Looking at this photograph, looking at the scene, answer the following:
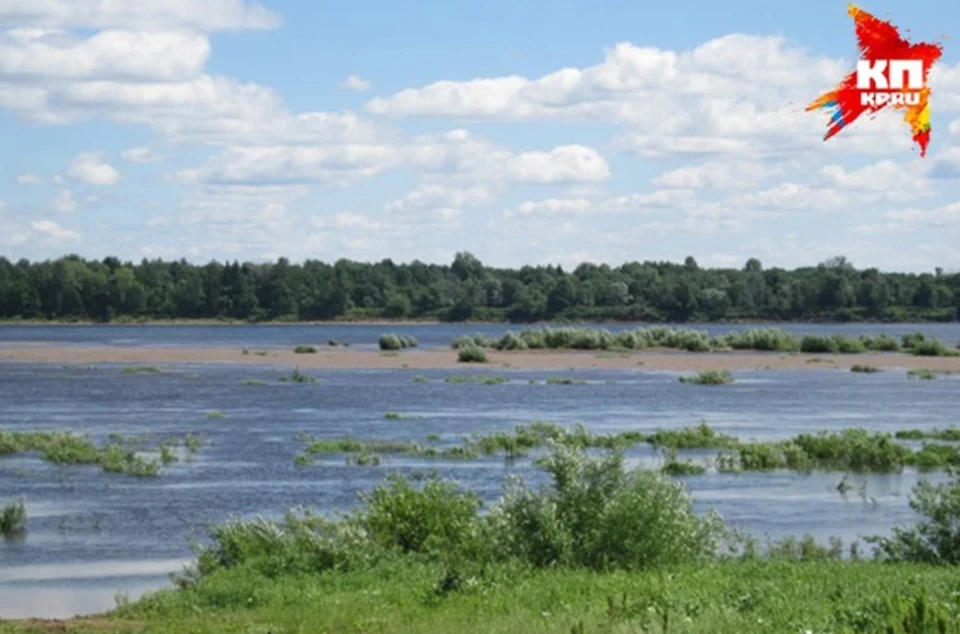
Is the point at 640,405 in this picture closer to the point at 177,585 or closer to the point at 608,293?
the point at 177,585

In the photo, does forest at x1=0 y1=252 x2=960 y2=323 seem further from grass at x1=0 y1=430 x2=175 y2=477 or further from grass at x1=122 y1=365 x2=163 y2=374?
grass at x1=0 y1=430 x2=175 y2=477

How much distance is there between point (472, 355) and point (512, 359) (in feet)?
8.42

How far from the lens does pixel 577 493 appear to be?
19688 mm

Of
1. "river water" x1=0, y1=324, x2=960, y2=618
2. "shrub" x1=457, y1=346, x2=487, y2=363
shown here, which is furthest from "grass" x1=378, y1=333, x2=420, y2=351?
"river water" x1=0, y1=324, x2=960, y2=618

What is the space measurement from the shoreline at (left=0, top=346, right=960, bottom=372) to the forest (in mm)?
67743

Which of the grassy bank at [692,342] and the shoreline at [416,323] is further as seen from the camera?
the shoreline at [416,323]

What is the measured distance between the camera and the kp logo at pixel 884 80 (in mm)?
23875

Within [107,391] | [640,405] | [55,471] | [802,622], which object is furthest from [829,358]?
[802,622]

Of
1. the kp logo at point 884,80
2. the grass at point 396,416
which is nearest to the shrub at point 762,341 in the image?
the grass at point 396,416

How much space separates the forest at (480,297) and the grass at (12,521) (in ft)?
469

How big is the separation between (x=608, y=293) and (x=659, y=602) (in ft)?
545

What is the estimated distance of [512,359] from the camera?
94875mm

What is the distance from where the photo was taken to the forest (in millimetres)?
173500

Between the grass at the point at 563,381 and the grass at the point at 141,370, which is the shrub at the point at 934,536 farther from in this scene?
the grass at the point at 141,370
